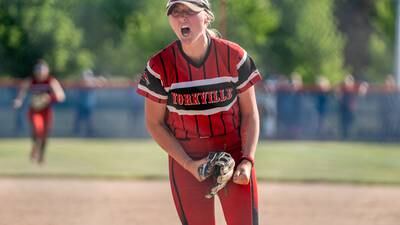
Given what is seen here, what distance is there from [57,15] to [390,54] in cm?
4265

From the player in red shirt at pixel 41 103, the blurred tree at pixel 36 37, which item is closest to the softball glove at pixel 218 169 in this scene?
the player in red shirt at pixel 41 103

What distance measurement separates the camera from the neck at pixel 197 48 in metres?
5.71

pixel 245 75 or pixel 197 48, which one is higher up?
pixel 197 48

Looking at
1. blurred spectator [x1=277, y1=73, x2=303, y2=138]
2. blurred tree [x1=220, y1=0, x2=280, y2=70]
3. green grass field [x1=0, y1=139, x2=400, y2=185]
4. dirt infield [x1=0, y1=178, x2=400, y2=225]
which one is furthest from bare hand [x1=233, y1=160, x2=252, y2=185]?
blurred tree [x1=220, y1=0, x2=280, y2=70]

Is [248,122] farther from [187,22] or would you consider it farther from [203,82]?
[187,22]

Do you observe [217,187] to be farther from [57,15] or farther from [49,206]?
[57,15]

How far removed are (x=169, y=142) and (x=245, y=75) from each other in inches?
21.9

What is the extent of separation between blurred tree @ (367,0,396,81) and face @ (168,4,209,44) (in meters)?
53.2

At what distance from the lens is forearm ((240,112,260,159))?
5793 mm

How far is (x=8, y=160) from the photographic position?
19469mm

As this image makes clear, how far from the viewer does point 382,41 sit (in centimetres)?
6481

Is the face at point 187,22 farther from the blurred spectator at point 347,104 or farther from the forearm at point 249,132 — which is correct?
the blurred spectator at point 347,104

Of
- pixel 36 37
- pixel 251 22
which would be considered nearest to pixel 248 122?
pixel 36 37

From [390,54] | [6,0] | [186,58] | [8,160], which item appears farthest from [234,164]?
[390,54]
